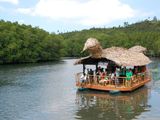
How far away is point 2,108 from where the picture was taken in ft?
90.4

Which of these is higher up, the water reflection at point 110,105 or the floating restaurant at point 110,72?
the floating restaurant at point 110,72

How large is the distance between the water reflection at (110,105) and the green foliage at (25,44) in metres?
60.9

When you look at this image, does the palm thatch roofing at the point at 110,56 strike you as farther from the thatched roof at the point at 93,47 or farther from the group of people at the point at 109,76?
the group of people at the point at 109,76

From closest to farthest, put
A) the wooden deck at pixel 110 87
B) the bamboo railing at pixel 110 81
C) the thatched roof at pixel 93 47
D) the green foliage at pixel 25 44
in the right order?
the wooden deck at pixel 110 87
the bamboo railing at pixel 110 81
the thatched roof at pixel 93 47
the green foliage at pixel 25 44

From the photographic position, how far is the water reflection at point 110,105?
24578 mm

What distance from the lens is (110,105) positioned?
2792 cm

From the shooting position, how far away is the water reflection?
80.6 feet

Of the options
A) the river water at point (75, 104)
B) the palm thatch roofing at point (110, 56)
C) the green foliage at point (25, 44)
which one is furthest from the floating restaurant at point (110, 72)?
the green foliage at point (25, 44)

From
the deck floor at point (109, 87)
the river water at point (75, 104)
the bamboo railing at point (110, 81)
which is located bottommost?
the river water at point (75, 104)

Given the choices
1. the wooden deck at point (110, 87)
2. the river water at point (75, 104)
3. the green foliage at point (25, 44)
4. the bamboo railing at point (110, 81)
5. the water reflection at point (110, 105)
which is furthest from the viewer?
the green foliage at point (25, 44)

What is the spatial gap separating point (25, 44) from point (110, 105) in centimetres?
7297

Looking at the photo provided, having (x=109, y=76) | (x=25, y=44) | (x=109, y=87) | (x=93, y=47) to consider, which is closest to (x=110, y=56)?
(x=93, y=47)

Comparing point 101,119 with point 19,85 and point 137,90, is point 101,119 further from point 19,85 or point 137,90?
point 19,85

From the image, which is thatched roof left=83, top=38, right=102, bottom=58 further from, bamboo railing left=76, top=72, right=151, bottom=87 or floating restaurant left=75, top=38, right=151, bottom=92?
bamboo railing left=76, top=72, right=151, bottom=87
